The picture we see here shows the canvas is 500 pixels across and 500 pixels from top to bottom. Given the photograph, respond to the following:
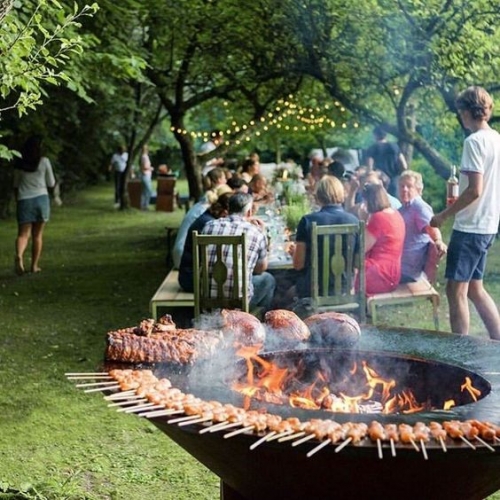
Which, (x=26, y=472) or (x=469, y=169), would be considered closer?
(x=26, y=472)

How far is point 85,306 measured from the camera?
33.4 feet

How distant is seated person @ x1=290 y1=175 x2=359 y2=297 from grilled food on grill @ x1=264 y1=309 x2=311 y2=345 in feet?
9.50

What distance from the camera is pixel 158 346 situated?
143 inches

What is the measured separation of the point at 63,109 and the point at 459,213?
599 inches

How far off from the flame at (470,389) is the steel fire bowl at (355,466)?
→ 0.16 m

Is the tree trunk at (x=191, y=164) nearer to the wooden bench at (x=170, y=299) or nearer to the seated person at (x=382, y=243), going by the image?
the wooden bench at (x=170, y=299)

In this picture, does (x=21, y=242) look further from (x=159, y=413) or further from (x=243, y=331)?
(x=159, y=413)

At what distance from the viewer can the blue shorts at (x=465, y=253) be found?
6512 millimetres

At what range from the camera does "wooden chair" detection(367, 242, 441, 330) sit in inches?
291

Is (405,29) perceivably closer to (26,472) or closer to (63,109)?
(26,472)

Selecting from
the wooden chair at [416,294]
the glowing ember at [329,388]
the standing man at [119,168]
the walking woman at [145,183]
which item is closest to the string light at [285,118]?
the walking woman at [145,183]

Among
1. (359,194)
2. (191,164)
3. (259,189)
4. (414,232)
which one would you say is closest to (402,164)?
(359,194)

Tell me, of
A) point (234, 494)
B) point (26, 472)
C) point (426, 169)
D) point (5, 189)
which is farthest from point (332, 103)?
point (234, 494)

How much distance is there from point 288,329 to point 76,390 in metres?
3.28
